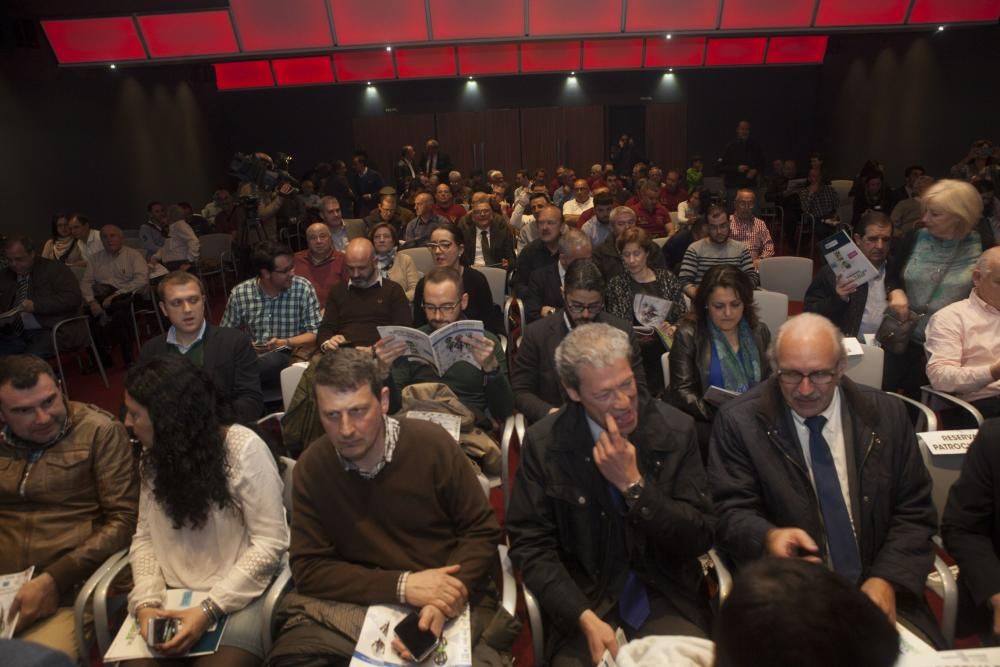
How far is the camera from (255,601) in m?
2.22

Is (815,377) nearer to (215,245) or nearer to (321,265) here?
(321,265)

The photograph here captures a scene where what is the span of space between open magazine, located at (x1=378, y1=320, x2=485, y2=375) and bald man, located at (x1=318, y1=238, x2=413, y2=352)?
52.6 inches

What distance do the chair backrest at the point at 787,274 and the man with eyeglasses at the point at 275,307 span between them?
11.4 ft

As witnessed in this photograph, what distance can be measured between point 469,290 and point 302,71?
37.1 feet

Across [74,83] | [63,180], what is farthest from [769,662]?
[74,83]

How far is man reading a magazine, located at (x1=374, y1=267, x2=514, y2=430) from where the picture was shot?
317 centimetres

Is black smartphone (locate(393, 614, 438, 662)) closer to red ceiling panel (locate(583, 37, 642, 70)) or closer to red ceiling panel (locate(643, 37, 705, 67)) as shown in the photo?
red ceiling panel (locate(583, 37, 642, 70))

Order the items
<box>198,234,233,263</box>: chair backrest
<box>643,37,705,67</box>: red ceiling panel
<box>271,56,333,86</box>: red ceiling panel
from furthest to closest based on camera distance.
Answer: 1. <box>271,56,333,86</box>: red ceiling panel
2. <box>643,37,705,67</box>: red ceiling panel
3. <box>198,234,233,263</box>: chair backrest

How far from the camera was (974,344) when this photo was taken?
310 centimetres

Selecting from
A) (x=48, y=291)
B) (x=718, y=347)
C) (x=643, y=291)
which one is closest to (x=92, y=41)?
(x=48, y=291)

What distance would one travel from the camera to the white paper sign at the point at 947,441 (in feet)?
7.86

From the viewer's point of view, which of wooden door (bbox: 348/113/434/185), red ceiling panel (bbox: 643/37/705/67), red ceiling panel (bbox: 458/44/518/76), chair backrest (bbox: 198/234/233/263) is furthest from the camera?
wooden door (bbox: 348/113/434/185)

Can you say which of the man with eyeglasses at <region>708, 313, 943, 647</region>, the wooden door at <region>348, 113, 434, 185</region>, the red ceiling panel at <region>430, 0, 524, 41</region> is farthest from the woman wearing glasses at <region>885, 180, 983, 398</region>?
the wooden door at <region>348, 113, 434, 185</region>

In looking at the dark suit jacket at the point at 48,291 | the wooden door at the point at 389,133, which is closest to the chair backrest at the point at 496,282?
the dark suit jacket at the point at 48,291
